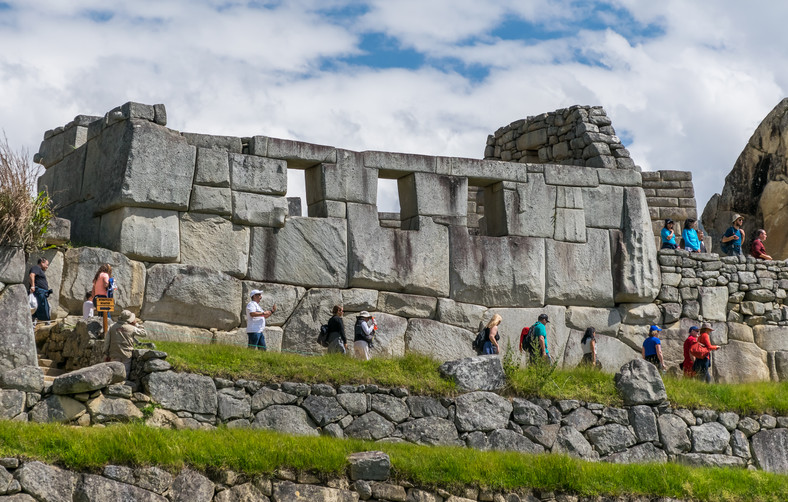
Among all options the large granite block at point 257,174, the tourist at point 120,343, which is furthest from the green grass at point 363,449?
the large granite block at point 257,174

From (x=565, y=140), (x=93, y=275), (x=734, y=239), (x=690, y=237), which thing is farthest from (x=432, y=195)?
(x=734, y=239)

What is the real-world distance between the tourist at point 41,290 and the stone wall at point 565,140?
9122 mm

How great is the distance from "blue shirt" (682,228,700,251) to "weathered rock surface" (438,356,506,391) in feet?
20.9

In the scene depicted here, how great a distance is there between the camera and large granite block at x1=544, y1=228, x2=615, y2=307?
18703 mm

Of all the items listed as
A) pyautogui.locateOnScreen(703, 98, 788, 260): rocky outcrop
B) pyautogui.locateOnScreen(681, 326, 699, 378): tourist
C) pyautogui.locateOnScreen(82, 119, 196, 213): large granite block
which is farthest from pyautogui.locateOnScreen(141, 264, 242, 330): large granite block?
pyautogui.locateOnScreen(703, 98, 788, 260): rocky outcrop

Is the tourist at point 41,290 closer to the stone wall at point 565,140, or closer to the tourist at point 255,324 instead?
the tourist at point 255,324

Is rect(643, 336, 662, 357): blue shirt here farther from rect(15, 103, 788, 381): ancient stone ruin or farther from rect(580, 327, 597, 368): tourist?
rect(15, 103, 788, 381): ancient stone ruin

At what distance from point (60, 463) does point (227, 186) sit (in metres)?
6.54

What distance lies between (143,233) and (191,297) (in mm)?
1049

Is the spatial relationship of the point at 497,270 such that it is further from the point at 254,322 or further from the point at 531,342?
the point at 254,322

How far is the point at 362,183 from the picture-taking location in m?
17.6

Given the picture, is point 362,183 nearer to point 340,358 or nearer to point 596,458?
point 340,358

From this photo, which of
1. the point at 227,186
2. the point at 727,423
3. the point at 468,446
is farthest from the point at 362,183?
the point at 727,423

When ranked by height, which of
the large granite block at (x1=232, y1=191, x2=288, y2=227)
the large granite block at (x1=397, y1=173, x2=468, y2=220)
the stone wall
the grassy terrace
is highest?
the stone wall
